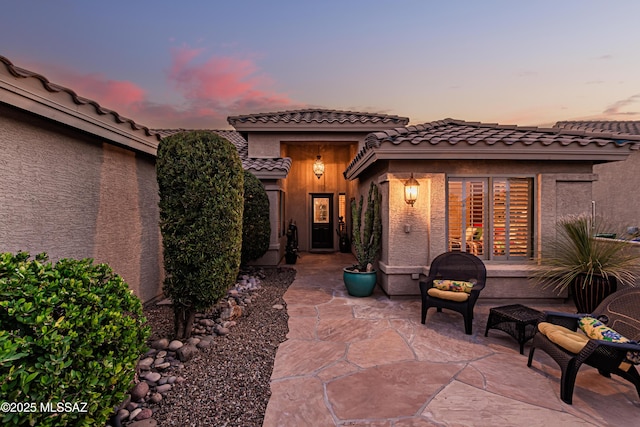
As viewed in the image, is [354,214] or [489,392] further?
[354,214]

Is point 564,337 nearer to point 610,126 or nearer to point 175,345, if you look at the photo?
point 175,345

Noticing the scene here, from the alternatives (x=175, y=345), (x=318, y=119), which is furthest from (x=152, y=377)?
(x=318, y=119)

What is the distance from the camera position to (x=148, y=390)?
311 centimetres

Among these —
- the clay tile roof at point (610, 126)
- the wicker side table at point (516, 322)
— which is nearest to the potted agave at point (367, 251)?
the wicker side table at point (516, 322)

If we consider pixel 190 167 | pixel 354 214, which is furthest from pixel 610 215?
pixel 190 167

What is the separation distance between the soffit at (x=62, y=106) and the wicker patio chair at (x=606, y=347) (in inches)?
244

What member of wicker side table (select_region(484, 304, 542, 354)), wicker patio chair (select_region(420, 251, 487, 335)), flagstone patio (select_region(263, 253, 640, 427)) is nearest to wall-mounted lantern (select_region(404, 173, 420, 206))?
wicker patio chair (select_region(420, 251, 487, 335))

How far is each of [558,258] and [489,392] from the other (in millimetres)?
3835

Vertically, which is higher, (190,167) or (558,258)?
(190,167)

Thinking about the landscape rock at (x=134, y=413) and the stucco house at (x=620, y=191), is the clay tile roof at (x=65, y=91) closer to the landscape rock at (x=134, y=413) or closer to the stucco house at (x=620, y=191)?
the landscape rock at (x=134, y=413)

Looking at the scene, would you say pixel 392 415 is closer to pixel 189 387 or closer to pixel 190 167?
pixel 189 387

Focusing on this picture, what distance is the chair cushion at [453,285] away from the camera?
507 centimetres

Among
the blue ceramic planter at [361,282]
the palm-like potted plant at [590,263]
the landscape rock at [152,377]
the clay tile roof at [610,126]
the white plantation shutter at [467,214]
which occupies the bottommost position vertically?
the landscape rock at [152,377]

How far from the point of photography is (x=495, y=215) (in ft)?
21.3
